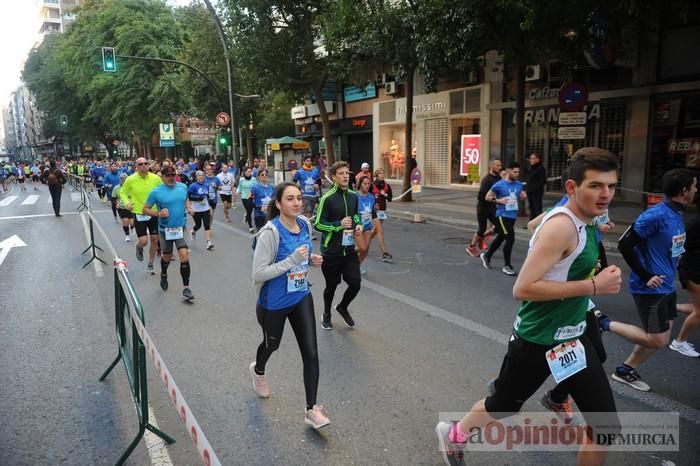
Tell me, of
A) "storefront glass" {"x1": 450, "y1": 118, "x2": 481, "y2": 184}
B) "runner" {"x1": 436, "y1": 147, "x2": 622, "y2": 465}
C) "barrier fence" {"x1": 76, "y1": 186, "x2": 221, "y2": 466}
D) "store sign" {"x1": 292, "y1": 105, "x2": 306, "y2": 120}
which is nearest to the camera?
"runner" {"x1": 436, "y1": 147, "x2": 622, "y2": 465}

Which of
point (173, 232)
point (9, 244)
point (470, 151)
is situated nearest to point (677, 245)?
point (173, 232)

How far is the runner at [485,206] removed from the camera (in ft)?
28.3

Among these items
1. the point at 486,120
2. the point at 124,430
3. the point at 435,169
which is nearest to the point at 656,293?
the point at 124,430

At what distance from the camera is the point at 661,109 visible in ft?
49.6

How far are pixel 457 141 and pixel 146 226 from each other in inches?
668

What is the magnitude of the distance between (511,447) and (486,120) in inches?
748

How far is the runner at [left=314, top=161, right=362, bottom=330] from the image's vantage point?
5484 mm

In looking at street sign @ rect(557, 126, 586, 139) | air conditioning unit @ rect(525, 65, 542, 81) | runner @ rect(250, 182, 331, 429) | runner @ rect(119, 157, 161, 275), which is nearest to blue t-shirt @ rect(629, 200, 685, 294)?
runner @ rect(250, 182, 331, 429)

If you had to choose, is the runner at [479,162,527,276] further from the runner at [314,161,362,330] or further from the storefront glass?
the storefront glass

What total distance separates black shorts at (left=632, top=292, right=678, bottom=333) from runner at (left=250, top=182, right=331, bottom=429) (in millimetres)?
2568

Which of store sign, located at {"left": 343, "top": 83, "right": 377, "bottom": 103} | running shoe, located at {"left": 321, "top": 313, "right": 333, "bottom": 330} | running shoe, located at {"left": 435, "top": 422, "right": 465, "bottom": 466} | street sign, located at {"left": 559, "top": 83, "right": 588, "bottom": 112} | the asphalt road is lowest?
the asphalt road

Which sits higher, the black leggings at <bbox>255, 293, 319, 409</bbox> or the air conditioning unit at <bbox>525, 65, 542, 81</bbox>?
the air conditioning unit at <bbox>525, 65, 542, 81</bbox>

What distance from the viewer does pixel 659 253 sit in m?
3.89

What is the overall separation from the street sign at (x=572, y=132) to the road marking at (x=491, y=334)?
11.5 m
